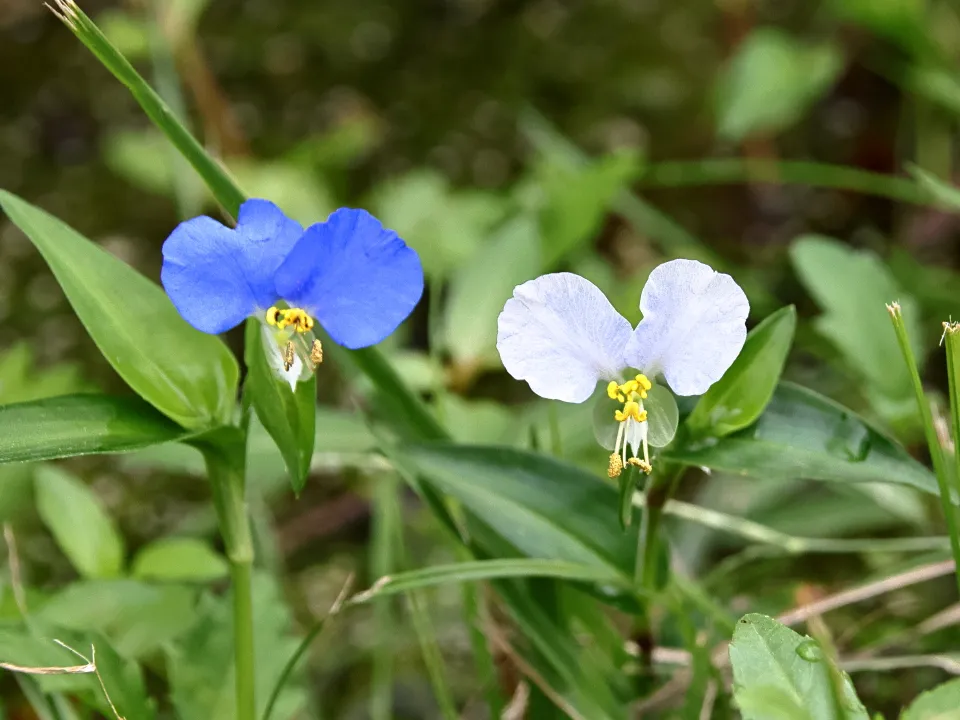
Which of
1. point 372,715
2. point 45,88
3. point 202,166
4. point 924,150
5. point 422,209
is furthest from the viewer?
point 45,88

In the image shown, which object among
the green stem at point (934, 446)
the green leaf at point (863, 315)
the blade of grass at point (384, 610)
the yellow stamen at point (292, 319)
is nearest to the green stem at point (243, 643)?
the yellow stamen at point (292, 319)

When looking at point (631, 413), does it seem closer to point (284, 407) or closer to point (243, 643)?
point (284, 407)

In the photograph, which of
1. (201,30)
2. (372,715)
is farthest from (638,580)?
(201,30)

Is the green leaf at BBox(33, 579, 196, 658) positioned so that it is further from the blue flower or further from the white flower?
the white flower


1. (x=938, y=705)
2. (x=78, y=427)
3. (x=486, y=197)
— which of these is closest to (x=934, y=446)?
(x=938, y=705)

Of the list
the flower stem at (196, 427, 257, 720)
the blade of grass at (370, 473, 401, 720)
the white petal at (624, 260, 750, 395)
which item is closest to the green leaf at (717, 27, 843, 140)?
the blade of grass at (370, 473, 401, 720)

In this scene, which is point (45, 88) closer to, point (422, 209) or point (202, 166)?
point (422, 209)
